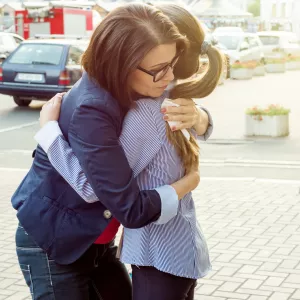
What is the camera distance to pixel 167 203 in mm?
2281

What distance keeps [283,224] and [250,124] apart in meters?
6.09

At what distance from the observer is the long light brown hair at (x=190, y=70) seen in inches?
93.7

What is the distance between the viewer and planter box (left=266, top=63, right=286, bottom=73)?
29703mm

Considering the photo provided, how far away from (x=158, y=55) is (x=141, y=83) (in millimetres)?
104

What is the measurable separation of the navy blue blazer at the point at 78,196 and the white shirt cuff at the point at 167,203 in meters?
0.02

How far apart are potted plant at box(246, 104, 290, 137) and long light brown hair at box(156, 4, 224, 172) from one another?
9845 mm

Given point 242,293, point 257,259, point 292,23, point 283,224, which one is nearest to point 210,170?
point 283,224

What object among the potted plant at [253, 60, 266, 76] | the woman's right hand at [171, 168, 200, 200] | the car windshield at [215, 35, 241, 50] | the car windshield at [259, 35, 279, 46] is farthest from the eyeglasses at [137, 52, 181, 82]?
the car windshield at [259, 35, 279, 46]

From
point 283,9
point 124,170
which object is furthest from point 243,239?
point 283,9

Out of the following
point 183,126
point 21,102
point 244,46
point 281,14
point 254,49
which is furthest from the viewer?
point 281,14

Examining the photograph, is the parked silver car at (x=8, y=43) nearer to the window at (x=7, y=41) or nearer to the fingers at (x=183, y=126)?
the window at (x=7, y=41)

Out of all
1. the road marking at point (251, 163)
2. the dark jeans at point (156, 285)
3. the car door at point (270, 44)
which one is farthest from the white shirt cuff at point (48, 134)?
the car door at point (270, 44)

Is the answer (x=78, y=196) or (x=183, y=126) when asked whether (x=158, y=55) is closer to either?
(x=183, y=126)

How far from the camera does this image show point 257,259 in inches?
215
